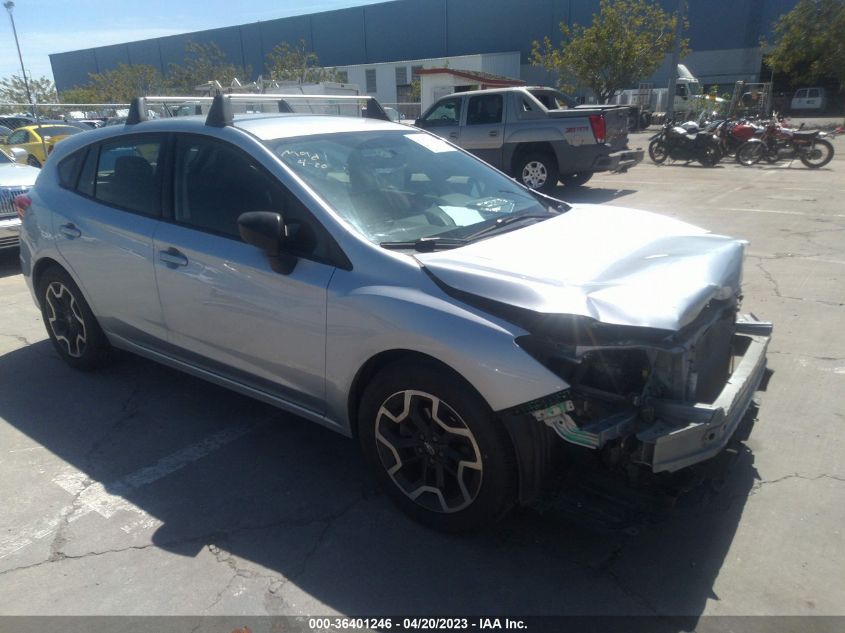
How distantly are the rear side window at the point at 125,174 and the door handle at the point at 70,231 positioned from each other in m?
0.24

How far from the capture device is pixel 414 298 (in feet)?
9.26

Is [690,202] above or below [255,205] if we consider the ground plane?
below

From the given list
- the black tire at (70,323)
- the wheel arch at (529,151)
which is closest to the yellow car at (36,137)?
the wheel arch at (529,151)

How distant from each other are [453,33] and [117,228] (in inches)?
2213

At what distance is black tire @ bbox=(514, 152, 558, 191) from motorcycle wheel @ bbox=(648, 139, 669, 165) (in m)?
6.64

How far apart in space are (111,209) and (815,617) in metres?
4.31

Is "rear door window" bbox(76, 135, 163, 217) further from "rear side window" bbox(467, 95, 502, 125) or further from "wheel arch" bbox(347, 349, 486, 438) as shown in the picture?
"rear side window" bbox(467, 95, 502, 125)

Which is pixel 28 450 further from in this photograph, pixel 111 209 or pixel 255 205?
pixel 255 205

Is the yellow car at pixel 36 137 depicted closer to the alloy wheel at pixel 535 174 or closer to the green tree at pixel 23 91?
the alloy wheel at pixel 535 174

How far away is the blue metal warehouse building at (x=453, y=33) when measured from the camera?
48.4 meters

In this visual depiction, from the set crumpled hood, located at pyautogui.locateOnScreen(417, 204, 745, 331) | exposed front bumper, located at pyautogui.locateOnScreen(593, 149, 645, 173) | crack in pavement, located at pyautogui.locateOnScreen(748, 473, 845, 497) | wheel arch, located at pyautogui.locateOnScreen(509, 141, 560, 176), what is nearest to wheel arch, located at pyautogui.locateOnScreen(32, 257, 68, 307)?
crumpled hood, located at pyautogui.locateOnScreen(417, 204, 745, 331)

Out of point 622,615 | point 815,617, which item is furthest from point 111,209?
point 815,617

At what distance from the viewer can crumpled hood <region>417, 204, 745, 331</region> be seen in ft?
8.58

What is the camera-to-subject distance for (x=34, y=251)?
15.7 ft
